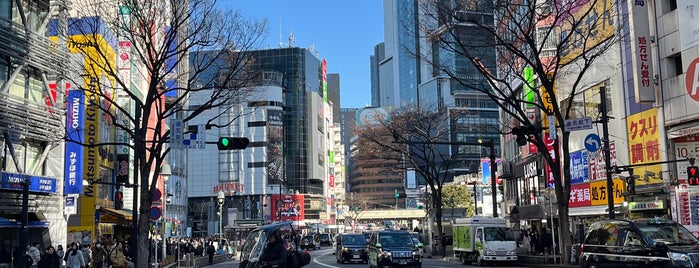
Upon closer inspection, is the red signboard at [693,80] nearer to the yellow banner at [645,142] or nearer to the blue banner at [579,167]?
the yellow banner at [645,142]

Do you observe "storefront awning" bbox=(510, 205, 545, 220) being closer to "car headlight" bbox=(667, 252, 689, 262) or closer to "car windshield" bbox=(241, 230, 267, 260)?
"car headlight" bbox=(667, 252, 689, 262)

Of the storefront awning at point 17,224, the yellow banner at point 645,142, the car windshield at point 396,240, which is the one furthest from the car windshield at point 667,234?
the storefront awning at point 17,224

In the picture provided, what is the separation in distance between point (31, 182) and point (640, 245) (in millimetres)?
23517

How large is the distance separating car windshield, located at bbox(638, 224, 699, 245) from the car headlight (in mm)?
669

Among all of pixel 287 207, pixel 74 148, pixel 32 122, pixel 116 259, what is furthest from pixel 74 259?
pixel 287 207

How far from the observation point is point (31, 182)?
90.4 ft

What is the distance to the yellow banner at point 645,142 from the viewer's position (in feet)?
91.9

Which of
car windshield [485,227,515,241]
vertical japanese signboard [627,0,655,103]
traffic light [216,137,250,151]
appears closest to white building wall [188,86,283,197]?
car windshield [485,227,515,241]

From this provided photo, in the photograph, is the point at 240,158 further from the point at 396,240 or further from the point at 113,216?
the point at 396,240

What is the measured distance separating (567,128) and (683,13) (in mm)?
8056

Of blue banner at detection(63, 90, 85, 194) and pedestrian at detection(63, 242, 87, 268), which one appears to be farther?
blue banner at detection(63, 90, 85, 194)

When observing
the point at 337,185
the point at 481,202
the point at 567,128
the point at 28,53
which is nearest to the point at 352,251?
the point at 567,128

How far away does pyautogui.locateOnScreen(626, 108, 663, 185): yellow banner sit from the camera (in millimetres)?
28002

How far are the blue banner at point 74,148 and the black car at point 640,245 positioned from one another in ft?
78.2
